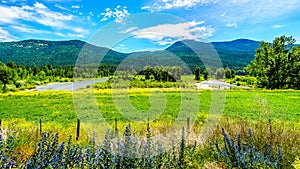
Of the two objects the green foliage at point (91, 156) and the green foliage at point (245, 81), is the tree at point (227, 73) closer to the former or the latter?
the green foliage at point (245, 81)

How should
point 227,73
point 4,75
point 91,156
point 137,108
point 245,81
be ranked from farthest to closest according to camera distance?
point 227,73
point 245,81
point 4,75
point 137,108
point 91,156

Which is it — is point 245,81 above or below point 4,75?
below

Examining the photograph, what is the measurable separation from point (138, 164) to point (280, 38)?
55.7 meters

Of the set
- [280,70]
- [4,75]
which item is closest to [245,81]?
[280,70]

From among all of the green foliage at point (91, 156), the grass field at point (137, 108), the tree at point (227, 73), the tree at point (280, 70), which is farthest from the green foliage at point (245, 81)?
the green foliage at point (91, 156)

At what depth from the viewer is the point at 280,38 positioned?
2062 inches

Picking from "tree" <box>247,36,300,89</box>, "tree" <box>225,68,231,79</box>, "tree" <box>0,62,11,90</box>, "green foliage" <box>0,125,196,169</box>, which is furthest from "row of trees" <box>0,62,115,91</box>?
"green foliage" <box>0,125,196,169</box>

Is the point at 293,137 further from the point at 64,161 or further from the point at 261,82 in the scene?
the point at 261,82

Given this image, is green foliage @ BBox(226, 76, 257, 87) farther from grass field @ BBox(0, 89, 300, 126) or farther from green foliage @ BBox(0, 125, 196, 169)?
green foliage @ BBox(0, 125, 196, 169)

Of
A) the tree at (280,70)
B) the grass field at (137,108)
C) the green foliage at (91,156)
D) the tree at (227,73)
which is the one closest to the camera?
the green foliage at (91,156)

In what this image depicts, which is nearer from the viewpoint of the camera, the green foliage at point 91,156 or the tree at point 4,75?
the green foliage at point 91,156

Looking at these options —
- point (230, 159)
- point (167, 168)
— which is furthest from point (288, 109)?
A: point (167, 168)

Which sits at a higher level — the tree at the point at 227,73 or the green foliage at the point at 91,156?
the tree at the point at 227,73

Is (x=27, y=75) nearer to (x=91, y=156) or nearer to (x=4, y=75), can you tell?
(x=4, y=75)
